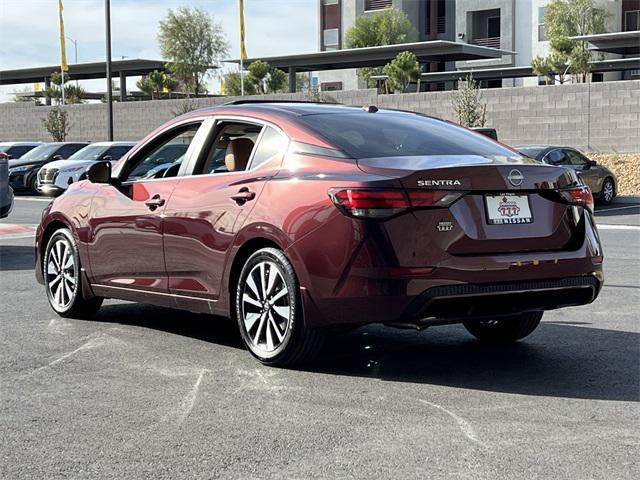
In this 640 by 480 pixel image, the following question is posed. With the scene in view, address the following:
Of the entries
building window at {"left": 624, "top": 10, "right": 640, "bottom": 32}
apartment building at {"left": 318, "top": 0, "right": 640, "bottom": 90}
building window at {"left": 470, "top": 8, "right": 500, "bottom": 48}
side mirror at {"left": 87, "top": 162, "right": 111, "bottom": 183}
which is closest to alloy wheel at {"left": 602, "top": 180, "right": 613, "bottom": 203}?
side mirror at {"left": 87, "top": 162, "right": 111, "bottom": 183}

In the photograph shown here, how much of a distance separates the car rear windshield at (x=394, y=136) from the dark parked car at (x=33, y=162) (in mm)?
26165

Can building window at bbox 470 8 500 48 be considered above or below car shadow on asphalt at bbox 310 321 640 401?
above

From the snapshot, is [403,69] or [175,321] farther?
[403,69]

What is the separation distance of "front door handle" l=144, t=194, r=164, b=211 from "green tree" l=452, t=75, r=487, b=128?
28267 mm

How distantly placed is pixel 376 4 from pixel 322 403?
6946 centimetres

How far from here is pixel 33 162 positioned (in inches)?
1308

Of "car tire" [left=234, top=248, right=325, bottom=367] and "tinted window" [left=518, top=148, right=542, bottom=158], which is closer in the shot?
"car tire" [left=234, top=248, right=325, bottom=367]

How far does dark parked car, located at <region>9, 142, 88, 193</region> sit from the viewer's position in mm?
32625

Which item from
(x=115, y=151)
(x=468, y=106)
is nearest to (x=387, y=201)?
(x=115, y=151)

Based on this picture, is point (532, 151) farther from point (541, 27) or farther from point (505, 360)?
point (541, 27)

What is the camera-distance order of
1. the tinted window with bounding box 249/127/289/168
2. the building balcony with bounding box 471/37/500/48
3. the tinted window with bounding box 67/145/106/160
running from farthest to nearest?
the building balcony with bounding box 471/37/500/48 < the tinted window with bounding box 67/145/106/160 < the tinted window with bounding box 249/127/289/168

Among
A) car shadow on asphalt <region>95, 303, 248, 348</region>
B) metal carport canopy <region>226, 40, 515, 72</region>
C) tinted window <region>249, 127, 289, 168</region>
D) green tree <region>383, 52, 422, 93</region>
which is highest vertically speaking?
metal carport canopy <region>226, 40, 515, 72</region>

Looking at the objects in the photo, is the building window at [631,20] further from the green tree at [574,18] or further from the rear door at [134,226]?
the rear door at [134,226]

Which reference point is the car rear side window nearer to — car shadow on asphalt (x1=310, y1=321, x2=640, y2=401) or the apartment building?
car shadow on asphalt (x1=310, y1=321, x2=640, y2=401)
